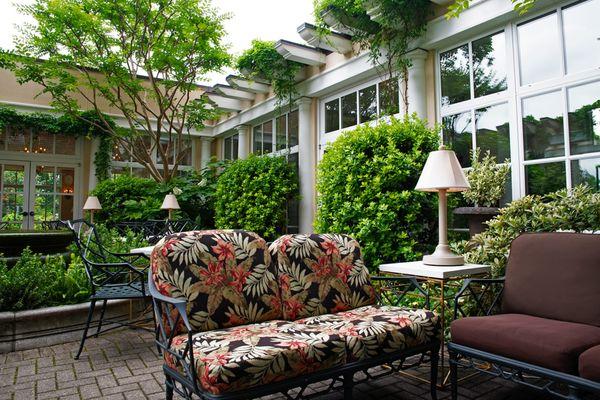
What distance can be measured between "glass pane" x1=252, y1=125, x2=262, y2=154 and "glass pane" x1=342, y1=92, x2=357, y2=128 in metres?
2.73

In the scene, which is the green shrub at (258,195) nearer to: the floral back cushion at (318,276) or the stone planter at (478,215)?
the stone planter at (478,215)

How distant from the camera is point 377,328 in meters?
2.02

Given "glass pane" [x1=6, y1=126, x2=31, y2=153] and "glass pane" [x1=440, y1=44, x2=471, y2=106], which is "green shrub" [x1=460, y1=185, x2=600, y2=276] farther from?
"glass pane" [x1=6, y1=126, x2=31, y2=153]

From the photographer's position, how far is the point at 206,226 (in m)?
8.40

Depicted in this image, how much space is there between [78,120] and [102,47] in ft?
6.73

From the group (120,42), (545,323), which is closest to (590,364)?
(545,323)

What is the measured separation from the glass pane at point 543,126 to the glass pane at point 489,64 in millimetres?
383

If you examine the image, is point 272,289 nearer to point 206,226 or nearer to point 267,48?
point 267,48

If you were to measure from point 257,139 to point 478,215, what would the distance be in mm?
5645

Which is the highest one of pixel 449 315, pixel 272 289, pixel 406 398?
pixel 272 289

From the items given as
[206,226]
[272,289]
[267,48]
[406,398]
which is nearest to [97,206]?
[206,226]

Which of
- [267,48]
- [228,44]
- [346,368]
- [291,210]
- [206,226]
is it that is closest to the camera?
[346,368]

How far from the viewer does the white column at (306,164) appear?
651cm

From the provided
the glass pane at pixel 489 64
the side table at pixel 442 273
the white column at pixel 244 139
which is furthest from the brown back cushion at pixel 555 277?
the white column at pixel 244 139
